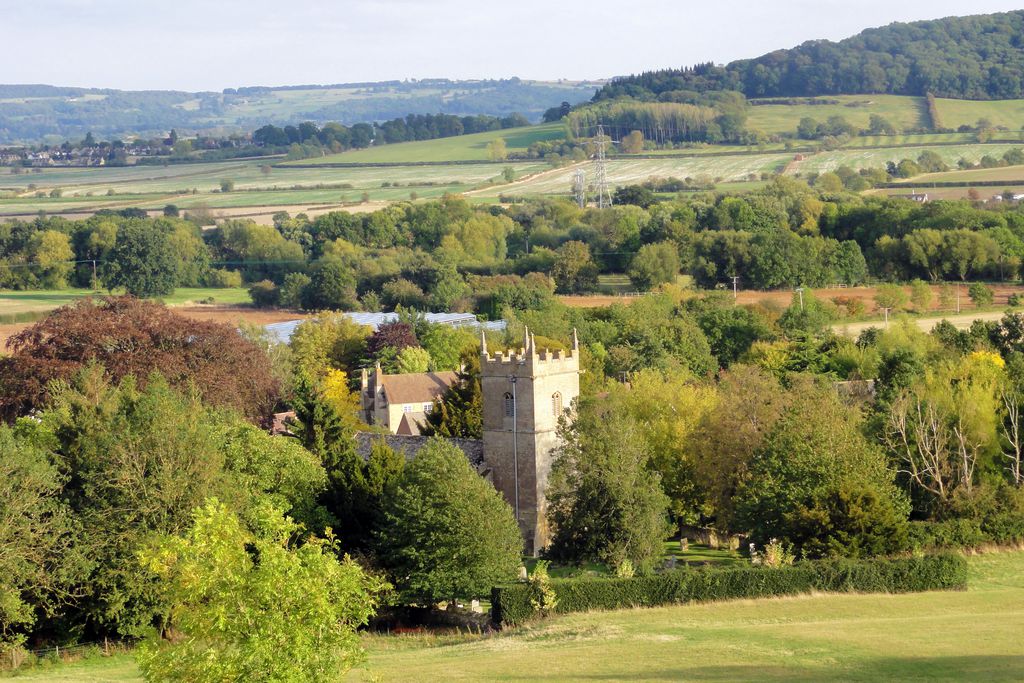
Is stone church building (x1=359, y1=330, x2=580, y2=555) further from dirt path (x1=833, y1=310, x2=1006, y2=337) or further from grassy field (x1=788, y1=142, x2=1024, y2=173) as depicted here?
grassy field (x1=788, y1=142, x2=1024, y2=173)

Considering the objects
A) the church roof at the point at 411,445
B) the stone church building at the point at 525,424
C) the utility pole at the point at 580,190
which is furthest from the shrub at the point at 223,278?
the stone church building at the point at 525,424

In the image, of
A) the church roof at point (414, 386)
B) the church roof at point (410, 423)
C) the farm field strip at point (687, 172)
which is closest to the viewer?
the church roof at point (410, 423)

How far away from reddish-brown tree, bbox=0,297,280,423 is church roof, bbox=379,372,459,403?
604 centimetres

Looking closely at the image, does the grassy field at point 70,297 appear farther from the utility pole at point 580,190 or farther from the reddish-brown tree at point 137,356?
the reddish-brown tree at point 137,356

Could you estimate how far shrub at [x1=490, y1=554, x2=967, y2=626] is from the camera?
142ft

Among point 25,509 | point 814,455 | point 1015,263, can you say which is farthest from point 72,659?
point 1015,263

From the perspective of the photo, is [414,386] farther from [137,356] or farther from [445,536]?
[445,536]

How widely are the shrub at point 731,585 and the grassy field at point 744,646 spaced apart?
1.86 ft

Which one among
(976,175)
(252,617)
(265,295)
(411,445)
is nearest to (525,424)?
(411,445)

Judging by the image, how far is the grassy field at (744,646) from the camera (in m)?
34.5

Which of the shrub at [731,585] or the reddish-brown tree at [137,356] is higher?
the reddish-brown tree at [137,356]

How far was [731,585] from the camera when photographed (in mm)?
44062

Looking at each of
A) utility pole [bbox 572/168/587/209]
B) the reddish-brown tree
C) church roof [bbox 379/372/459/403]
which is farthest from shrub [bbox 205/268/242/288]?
the reddish-brown tree

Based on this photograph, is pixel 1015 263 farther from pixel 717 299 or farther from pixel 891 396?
pixel 891 396
